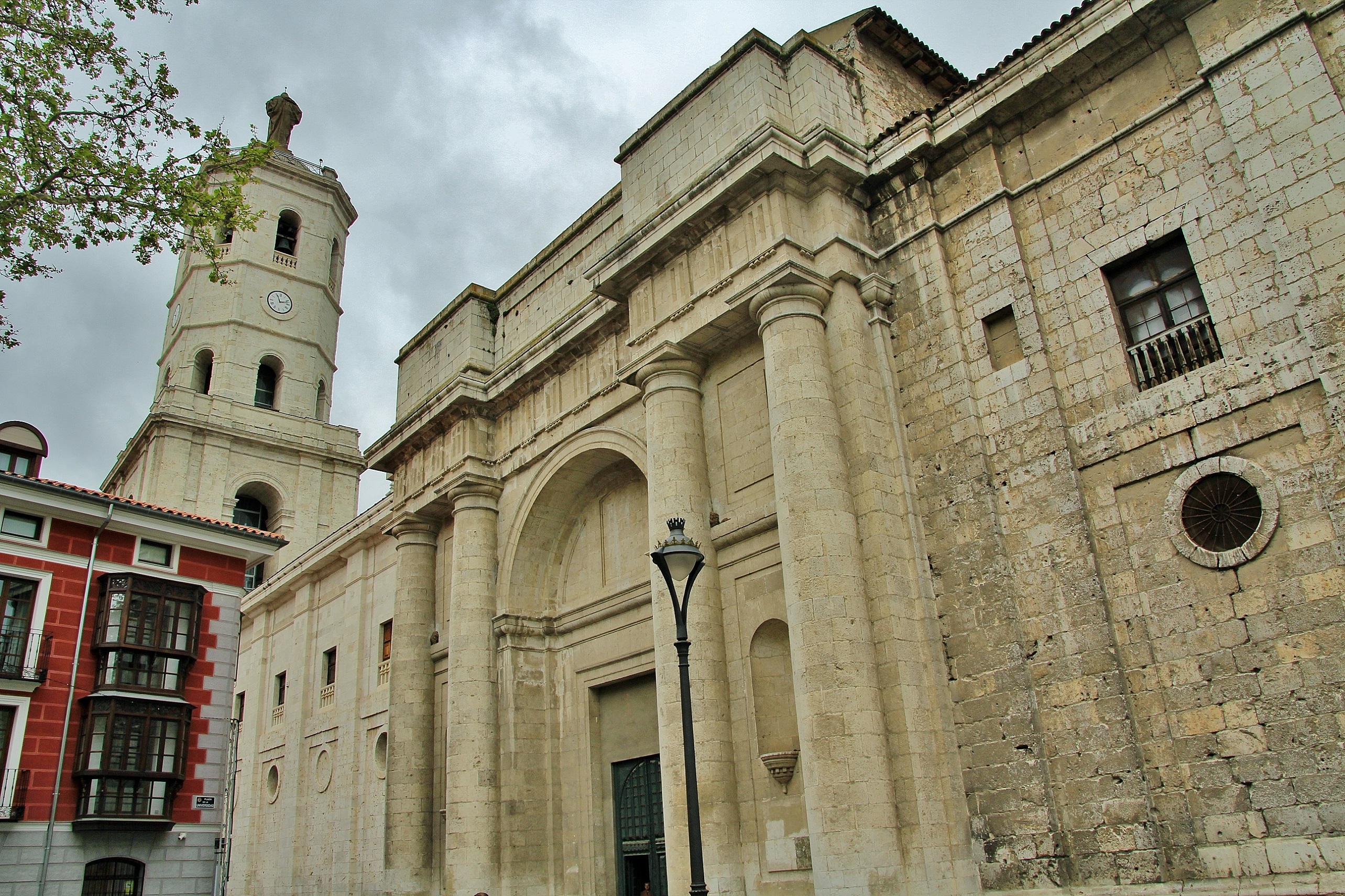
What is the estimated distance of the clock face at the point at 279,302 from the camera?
45062mm

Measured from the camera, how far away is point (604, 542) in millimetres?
20766

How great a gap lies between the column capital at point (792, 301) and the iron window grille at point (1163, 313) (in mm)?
4005

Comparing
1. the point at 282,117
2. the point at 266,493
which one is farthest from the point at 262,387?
the point at 282,117

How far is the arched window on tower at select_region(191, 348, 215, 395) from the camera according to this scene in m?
43.0

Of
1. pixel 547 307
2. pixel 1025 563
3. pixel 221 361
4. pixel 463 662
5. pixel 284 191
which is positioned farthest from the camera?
pixel 284 191

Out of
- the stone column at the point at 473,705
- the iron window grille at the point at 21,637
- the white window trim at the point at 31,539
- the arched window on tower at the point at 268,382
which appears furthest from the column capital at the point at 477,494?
the arched window on tower at the point at 268,382

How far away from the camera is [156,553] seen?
20281 millimetres

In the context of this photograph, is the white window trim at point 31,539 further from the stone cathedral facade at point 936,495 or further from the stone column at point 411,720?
the stone cathedral facade at point 936,495

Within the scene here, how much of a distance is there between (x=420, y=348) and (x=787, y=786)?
625 inches

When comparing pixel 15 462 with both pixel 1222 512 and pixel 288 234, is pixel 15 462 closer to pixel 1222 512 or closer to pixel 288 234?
pixel 1222 512

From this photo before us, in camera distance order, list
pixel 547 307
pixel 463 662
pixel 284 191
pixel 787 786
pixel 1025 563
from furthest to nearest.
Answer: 1. pixel 284 191
2. pixel 547 307
3. pixel 463 662
4. pixel 787 786
5. pixel 1025 563

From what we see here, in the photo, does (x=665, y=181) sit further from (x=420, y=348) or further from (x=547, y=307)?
(x=420, y=348)

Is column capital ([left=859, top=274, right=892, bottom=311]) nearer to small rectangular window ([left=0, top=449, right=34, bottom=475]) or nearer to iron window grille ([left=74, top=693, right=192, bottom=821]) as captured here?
iron window grille ([left=74, top=693, right=192, bottom=821])

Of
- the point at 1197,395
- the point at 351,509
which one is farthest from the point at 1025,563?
the point at 351,509
